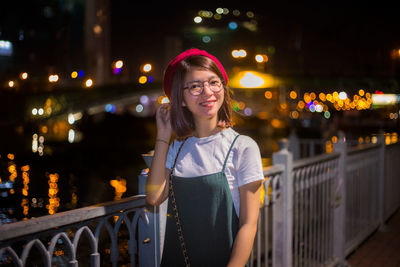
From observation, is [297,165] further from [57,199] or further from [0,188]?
[0,188]

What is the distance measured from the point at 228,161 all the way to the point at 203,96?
34 cm

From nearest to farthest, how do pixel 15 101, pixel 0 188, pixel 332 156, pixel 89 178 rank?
pixel 15 101, pixel 332 156, pixel 0 188, pixel 89 178

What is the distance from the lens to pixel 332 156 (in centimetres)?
489

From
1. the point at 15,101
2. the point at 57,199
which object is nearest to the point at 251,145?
the point at 15,101

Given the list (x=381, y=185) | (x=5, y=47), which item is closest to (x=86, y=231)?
(x=5, y=47)

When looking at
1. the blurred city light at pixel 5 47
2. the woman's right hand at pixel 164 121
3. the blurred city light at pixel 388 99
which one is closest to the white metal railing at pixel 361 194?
the woman's right hand at pixel 164 121

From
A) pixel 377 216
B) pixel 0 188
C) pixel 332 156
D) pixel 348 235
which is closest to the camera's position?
pixel 332 156

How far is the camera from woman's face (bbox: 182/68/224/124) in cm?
218

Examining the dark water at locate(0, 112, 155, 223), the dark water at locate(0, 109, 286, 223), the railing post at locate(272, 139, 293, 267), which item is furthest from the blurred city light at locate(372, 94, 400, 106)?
the railing post at locate(272, 139, 293, 267)

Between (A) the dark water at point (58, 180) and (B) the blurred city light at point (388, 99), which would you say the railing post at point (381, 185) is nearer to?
(A) the dark water at point (58, 180)

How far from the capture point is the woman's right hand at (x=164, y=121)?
87.5 inches

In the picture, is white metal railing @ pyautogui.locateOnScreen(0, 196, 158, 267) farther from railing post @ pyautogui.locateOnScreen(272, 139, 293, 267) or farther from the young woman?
railing post @ pyautogui.locateOnScreen(272, 139, 293, 267)

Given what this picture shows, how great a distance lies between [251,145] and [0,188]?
1199cm

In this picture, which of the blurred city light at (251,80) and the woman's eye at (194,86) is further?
the blurred city light at (251,80)
